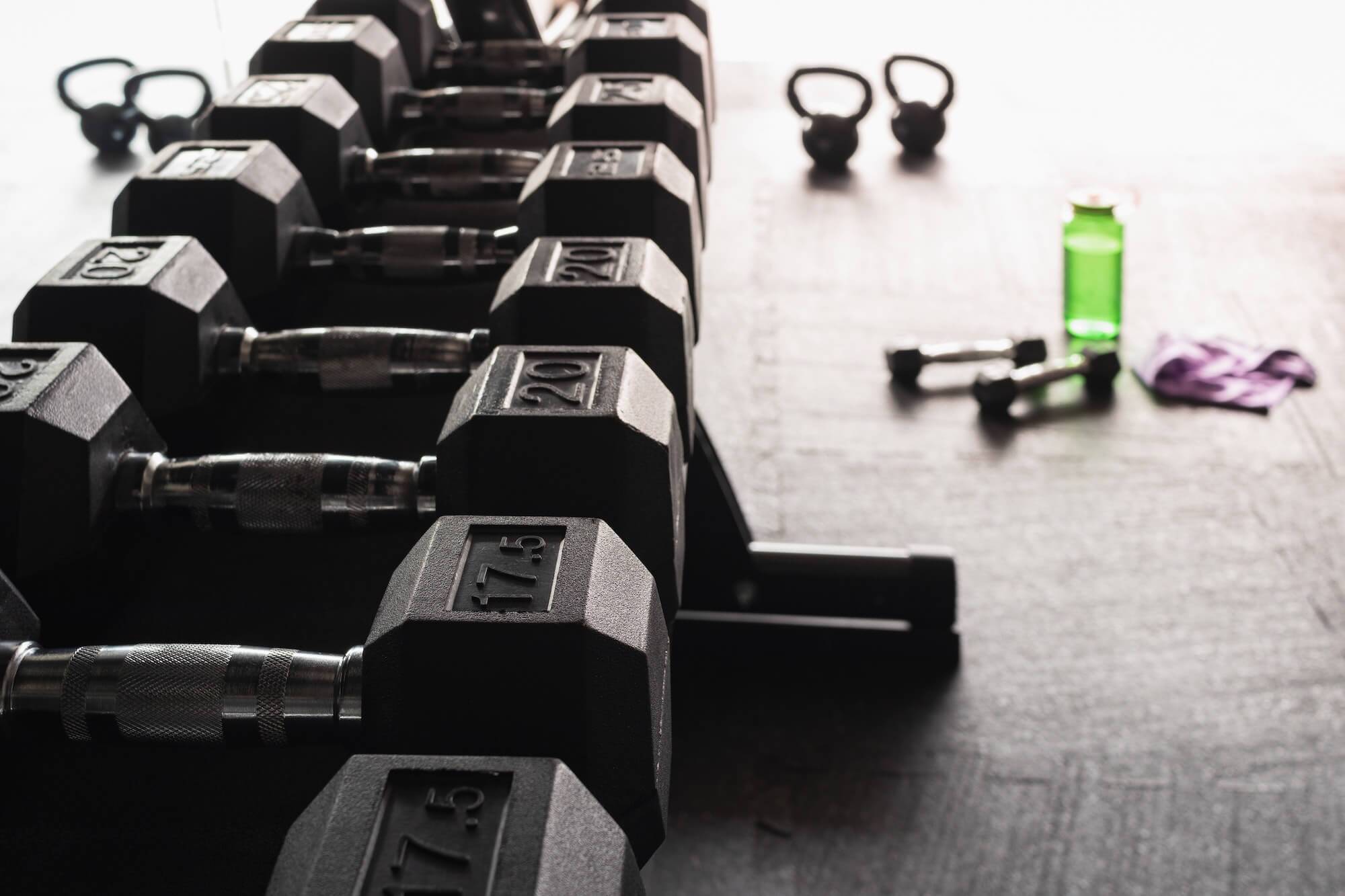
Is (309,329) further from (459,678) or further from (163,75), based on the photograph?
(163,75)

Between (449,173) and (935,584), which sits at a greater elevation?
(449,173)

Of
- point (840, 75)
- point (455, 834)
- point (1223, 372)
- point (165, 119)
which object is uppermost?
point (455, 834)

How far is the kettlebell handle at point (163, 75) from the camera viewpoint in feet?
3.59

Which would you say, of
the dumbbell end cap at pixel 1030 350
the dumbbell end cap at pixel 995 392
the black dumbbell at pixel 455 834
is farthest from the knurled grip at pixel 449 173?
the dumbbell end cap at pixel 1030 350

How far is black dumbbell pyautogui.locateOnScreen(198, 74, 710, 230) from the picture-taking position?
82 centimetres

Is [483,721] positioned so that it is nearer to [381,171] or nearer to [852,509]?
[381,171]

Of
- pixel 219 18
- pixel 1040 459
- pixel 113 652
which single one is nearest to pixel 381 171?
pixel 219 18

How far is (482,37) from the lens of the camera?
1.19 m

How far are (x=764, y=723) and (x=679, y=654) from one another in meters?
0.11

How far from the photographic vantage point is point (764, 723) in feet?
4.04

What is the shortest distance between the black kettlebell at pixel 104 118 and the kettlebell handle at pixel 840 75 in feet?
5.69

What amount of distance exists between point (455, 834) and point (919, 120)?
8.40 ft

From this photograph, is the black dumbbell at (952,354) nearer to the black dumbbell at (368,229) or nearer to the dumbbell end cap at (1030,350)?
the dumbbell end cap at (1030,350)

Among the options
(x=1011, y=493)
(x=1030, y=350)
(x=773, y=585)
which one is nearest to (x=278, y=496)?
(x=773, y=585)
